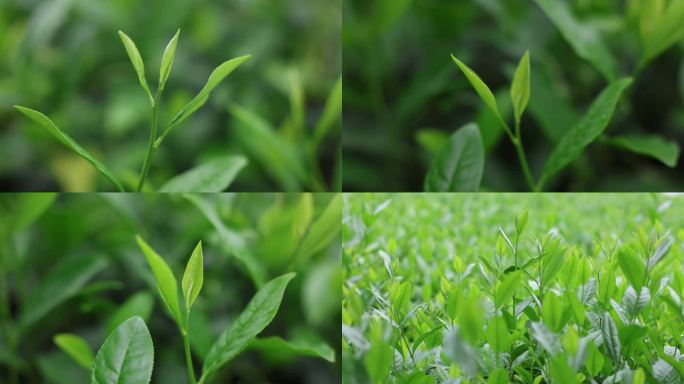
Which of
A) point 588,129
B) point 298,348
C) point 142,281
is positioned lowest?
point 142,281

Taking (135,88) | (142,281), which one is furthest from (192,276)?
(135,88)

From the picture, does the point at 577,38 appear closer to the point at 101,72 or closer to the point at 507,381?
the point at 507,381

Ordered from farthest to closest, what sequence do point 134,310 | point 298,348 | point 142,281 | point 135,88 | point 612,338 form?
1. point 135,88
2. point 142,281
3. point 134,310
4. point 298,348
5. point 612,338

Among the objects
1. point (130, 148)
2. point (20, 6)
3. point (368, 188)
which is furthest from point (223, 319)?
point (20, 6)

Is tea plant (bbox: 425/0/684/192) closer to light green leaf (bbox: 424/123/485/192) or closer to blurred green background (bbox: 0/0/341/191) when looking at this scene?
light green leaf (bbox: 424/123/485/192)

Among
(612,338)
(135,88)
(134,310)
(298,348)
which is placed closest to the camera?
(612,338)

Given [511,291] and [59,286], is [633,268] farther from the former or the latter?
[59,286]
